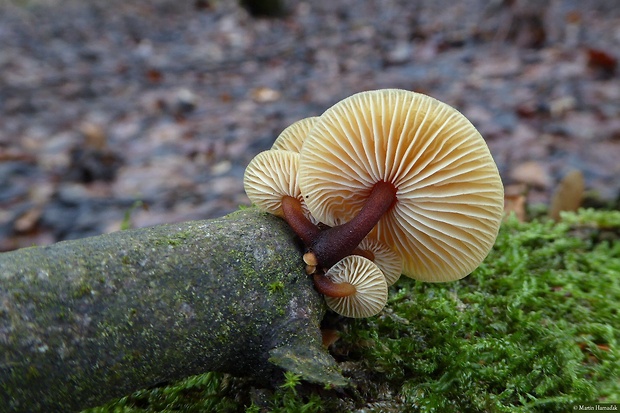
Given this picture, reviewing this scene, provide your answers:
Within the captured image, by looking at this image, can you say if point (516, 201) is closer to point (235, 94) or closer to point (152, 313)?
point (152, 313)

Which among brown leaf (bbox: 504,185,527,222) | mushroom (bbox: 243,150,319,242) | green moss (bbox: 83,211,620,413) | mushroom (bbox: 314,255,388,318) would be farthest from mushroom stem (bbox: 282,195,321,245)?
brown leaf (bbox: 504,185,527,222)

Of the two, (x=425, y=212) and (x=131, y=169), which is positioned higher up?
(x=425, y=212)

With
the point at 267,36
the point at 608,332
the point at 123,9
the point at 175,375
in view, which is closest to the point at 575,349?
the point at 608,332

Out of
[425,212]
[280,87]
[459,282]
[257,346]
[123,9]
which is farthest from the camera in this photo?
[123,9]

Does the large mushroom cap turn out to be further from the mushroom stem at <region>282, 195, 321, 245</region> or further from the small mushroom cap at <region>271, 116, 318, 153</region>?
the small mushroom cap at <region>271, 116, 318, 153</region>

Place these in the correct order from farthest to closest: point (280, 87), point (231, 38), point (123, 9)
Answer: point (123, 9) < point (231, 38) < point (280, 87)

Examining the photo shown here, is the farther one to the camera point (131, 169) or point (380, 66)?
point (380, 66)

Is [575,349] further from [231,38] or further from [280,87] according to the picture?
[231,38]
